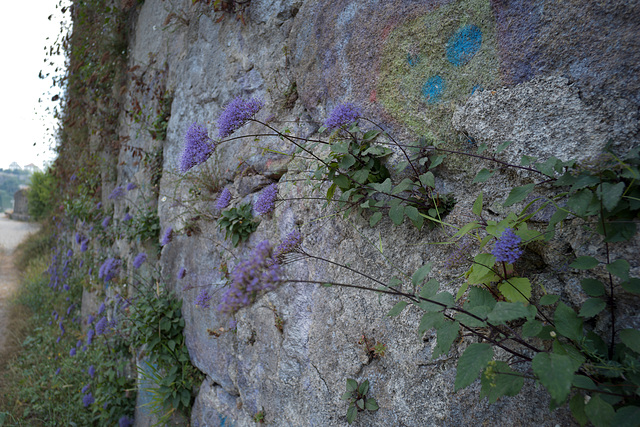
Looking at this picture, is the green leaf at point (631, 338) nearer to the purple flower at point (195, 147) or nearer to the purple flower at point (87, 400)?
the purple flower at point (195, 147)

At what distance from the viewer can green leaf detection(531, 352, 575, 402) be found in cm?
72

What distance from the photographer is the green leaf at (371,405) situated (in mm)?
1421

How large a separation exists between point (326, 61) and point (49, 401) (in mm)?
4126

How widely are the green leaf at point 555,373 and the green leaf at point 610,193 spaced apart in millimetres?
394

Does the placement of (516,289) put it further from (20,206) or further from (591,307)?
(20,206)

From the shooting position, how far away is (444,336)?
38.9 inches

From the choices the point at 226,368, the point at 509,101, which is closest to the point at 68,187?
the point at 226,368

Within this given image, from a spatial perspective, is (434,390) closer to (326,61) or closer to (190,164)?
(190,164)

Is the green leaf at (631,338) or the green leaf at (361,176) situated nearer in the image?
the green leaf at (631,338)

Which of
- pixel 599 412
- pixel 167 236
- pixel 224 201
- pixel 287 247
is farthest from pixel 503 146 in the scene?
pixel 167 236

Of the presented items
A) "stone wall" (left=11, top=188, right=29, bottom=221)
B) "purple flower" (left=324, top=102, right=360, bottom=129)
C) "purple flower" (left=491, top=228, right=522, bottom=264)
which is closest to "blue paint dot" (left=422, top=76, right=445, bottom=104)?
"purple flower" (left=324, top=102, right=360, bottom=129)

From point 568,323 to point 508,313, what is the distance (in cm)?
25

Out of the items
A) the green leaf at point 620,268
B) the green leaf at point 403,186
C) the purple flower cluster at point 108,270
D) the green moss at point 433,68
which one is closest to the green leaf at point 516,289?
the green leaf at point 620,268

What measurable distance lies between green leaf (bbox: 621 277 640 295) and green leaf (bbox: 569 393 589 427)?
29 centimetres
